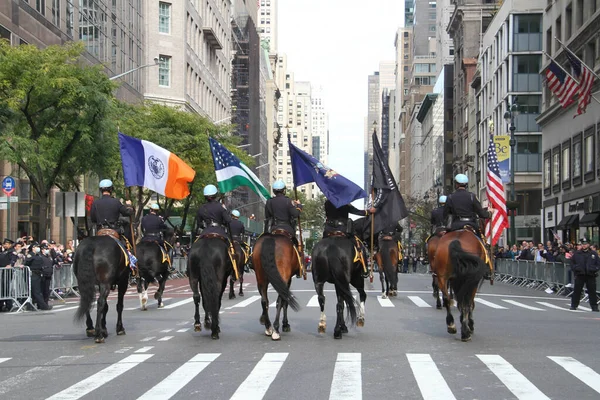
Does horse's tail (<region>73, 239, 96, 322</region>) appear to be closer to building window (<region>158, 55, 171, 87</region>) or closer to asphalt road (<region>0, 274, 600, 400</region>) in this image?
asphalt road (<region>0, 274, 600, 400</region>)

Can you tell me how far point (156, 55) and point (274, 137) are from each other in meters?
107

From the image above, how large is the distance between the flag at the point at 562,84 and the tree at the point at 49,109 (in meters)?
19.1

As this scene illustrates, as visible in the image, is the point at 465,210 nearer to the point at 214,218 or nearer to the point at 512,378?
the point at 214,218

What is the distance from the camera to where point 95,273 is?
14.8m

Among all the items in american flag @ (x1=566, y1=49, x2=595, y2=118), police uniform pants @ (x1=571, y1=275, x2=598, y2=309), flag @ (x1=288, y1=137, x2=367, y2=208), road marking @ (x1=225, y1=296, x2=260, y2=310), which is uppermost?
american flag @ (x1=566, y1=49, x2=595, y2=118)

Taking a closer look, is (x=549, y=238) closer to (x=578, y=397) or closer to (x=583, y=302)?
(x=583, y=302)

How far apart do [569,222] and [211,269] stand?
132 feet

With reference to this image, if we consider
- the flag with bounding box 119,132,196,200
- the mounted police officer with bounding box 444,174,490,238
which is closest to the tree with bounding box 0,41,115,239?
the flag with bounding box 119,132,196,200

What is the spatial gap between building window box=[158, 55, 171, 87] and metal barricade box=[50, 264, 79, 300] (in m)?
44.3

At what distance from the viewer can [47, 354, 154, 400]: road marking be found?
959cm

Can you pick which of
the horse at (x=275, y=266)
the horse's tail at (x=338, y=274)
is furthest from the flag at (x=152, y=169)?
the horse's tail at (x=338, y=274)

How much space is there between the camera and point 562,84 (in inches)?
1591

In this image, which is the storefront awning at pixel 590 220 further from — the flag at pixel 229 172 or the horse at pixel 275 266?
the horse at pixel 275 266

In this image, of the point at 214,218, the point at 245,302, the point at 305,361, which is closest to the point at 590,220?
the point at 245,302
